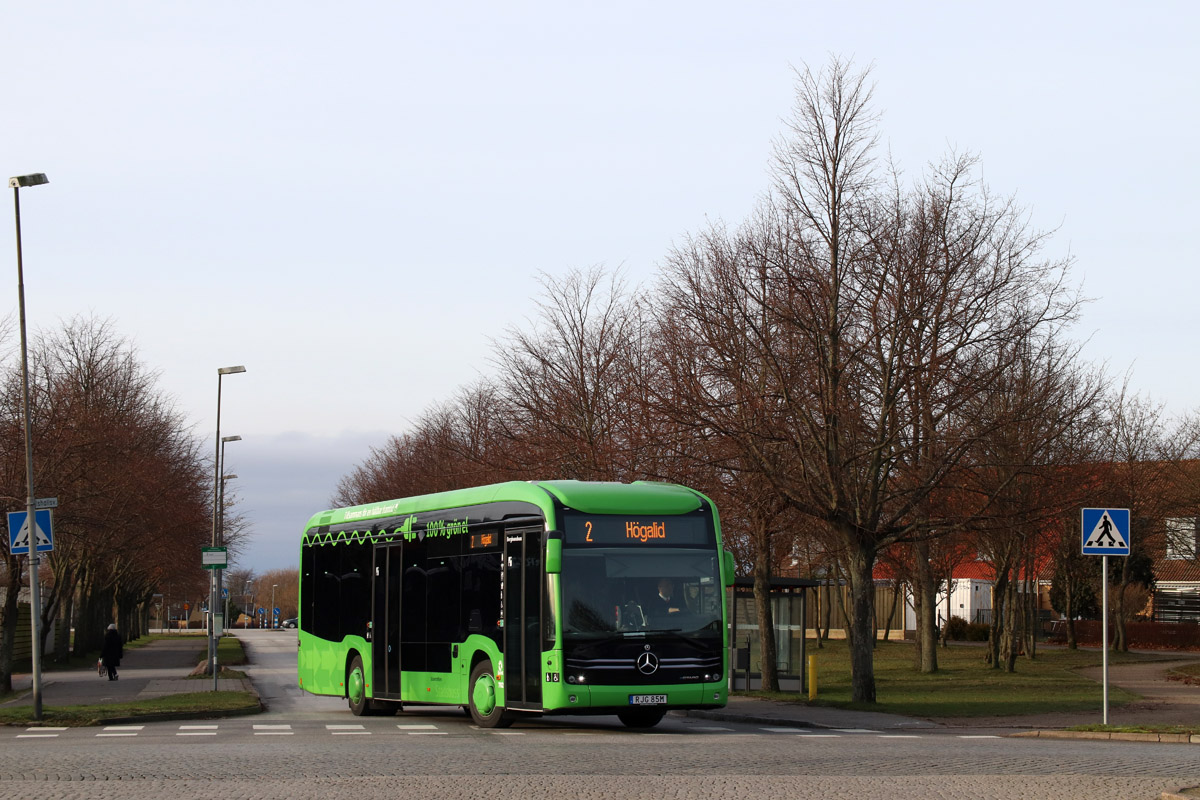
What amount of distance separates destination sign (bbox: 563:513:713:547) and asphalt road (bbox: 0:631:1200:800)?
8.10 ft

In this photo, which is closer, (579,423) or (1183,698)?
(1183,698)

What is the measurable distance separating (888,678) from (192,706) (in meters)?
19.4

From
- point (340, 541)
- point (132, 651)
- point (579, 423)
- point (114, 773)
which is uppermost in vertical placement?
point (579, 423)

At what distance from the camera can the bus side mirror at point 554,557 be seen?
17.0 m

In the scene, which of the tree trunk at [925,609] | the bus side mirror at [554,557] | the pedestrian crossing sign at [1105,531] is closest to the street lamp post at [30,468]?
the bus side mirror at [554,557]

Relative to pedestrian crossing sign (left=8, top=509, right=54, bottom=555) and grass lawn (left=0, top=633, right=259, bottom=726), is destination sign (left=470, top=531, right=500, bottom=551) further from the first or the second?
pedestrian crossing sign (left=8, top=509, right=54, bottom=555)

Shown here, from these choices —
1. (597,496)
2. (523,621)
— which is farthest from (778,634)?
(523,621)

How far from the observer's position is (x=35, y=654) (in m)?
21.4

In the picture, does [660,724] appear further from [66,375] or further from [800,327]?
[66,375]

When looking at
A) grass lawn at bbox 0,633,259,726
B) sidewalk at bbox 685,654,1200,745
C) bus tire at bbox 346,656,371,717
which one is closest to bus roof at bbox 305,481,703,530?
bus tire at bbox 346,656,371,717

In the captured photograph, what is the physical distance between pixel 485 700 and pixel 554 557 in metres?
2.69

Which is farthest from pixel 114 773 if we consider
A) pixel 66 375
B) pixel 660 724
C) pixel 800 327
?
pixel 66 375

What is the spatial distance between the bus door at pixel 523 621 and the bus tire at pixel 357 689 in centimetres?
502

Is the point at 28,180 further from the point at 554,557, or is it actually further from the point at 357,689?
the point at 554,557
